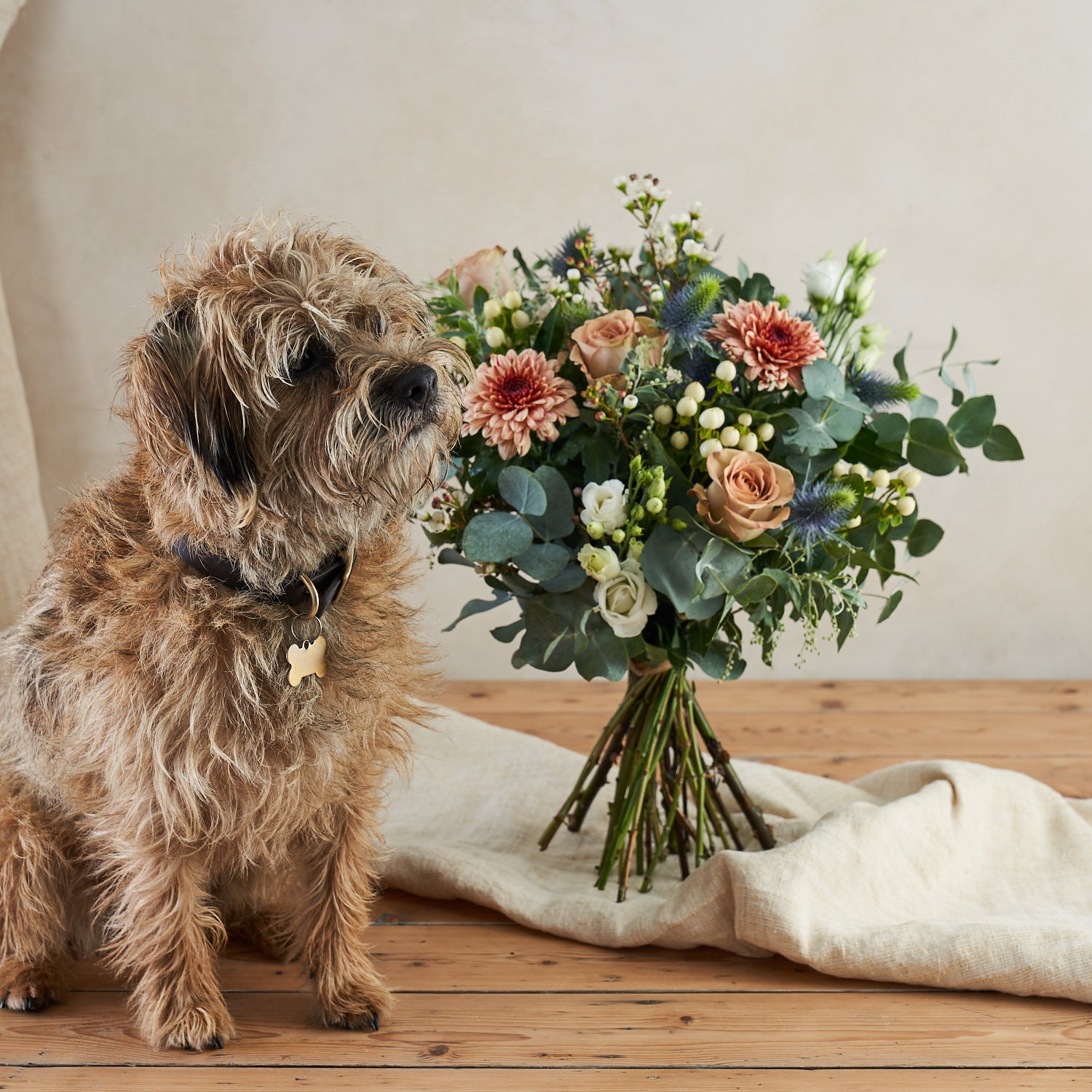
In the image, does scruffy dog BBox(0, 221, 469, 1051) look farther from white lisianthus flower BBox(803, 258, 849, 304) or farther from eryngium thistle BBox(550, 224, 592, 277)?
white lisianthus flower BBox(803, 258, 849, 304)

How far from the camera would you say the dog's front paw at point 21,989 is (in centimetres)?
155

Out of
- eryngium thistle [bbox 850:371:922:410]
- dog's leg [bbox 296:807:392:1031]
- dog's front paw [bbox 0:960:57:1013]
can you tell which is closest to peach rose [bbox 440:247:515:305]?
eryngium thistle [bbox 850:371:922:410]

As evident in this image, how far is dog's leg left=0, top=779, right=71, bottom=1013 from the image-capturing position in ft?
5.02

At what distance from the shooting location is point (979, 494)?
3.04 metres

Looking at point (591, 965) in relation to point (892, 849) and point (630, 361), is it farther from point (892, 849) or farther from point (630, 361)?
point (630, 361)

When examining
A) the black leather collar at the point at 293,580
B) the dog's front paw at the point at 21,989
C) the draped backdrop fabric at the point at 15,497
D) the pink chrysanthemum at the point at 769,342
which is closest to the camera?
the black leather collar at the point at 293,580

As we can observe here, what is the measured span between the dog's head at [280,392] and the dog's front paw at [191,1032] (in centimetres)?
70

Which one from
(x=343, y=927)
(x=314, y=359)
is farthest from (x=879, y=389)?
(x=343, y=927)

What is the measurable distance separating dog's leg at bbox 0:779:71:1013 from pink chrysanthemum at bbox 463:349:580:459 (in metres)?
0.86

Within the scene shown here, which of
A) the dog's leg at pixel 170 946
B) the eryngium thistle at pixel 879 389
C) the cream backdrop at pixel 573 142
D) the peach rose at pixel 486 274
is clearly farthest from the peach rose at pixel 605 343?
the cream backdrop at pixel 573 142

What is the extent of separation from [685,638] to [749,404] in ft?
1.22

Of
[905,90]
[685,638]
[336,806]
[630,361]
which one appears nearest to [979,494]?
[905,90]

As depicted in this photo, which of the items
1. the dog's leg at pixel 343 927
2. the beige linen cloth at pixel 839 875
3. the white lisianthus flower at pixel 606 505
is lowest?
the dog's leg at pixel 343 927

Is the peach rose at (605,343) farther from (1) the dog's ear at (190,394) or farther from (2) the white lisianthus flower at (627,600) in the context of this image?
(1) the dog's ear at (190,394)
